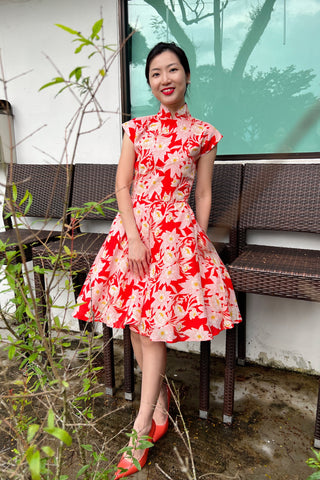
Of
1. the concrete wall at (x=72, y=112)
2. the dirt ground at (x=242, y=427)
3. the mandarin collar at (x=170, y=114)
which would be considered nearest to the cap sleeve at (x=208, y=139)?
the mandarin collar at (x=170, y=114)

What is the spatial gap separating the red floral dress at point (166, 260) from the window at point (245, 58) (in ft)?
1.76

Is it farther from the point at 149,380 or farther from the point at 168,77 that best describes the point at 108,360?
the point at 168,77

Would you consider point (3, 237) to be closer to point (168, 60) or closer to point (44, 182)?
point (44, 182)

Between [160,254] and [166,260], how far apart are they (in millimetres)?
36

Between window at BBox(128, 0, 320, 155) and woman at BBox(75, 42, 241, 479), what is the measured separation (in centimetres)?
52

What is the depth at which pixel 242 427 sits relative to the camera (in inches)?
60.4

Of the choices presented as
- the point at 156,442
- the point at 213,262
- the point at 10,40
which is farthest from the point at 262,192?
the point at 10,40

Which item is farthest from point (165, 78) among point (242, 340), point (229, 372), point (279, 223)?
point (242, 340)

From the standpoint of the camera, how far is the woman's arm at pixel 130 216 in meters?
1.33

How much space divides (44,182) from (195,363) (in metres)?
1.38

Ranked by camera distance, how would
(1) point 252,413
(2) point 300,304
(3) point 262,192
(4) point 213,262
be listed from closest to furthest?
(4) point 213,262 < (1) point 252,413 < (3) point 262,192 < (2) point 300,304

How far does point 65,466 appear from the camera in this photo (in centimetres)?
131

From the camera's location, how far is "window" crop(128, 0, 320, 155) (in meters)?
1.72

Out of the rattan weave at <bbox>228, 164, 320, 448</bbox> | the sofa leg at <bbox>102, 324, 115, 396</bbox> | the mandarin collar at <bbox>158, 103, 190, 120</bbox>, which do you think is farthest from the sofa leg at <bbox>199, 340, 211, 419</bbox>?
the mandarin collar at <bbox>158, 103, 190, 120</bbox>
